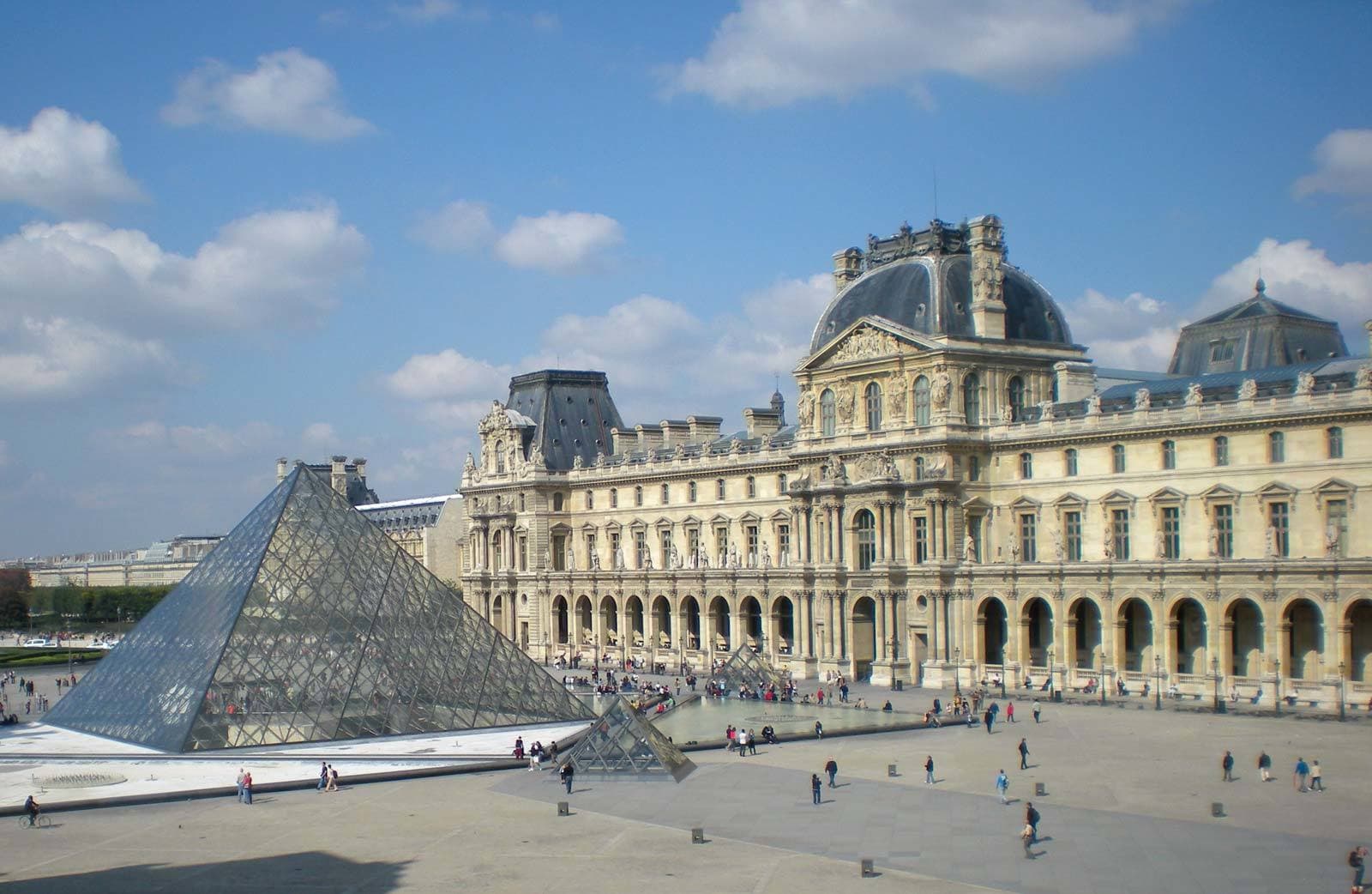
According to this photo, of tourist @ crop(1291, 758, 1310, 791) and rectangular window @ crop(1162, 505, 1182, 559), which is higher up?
rectangular window @ crop(1162, 505, 1182, 559)

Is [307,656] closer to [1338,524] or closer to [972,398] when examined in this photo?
[972,398]

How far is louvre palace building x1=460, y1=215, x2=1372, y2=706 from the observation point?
4894 cm

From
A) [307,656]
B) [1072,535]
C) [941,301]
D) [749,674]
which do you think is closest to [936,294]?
[941,301]

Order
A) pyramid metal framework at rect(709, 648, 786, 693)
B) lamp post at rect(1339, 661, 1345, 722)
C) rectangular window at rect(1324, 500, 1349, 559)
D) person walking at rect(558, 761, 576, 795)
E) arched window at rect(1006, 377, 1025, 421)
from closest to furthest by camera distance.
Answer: person walking at rect(558, 761, 576, 795) → lamp post at rect(1339, 661, 1345, 722) → rectangular window at rect(1324, 500, 1349, 559) → pyramid metal framework at rect(709, 648, 786, 693) → arched window at rect(1006, 377, 1025, 421)

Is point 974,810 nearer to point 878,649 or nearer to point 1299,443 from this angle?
point 1299,443

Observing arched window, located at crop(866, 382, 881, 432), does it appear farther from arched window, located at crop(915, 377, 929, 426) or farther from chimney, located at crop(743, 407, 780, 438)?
chimney, located at crop(743, 407, 780, 438)

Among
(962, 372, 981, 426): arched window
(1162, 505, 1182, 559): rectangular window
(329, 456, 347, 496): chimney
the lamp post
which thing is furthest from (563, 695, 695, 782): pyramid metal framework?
(329, 456, 347, 496): chimney

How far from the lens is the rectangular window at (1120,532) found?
5469cm

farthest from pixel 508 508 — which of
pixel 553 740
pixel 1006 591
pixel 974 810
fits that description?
pixel 974 810

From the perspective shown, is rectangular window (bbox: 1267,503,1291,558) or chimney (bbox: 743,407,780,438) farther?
chimney (bbox: 743,407,780,438)

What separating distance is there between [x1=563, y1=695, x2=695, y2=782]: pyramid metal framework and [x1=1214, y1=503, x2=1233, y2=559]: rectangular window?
21995mm

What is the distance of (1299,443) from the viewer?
49.2 meters

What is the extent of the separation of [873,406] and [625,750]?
27.7 meters

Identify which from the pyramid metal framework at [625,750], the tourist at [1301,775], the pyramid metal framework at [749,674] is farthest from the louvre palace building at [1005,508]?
the pyramid metal framework at [625,750]
